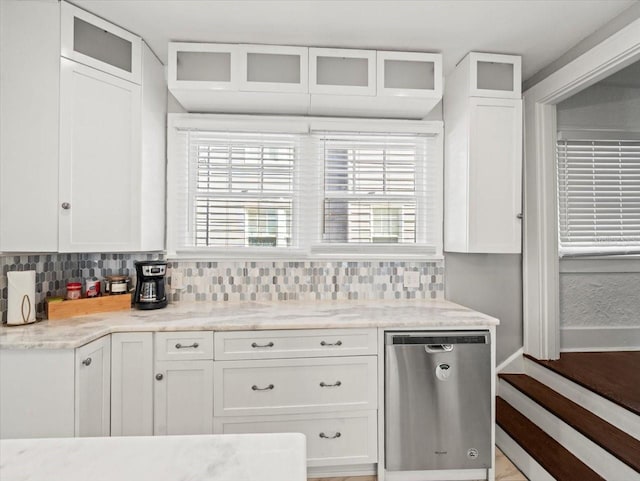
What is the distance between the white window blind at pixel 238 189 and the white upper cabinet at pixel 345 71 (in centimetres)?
54

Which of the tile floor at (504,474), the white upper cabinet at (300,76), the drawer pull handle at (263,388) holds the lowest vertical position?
the tile floor at (504,474)

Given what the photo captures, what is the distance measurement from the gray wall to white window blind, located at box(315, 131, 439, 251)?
0.34 meters

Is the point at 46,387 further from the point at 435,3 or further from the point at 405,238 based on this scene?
the point at 435,3

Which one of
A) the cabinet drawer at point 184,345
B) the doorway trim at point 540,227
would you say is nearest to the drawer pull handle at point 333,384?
the cabinet drawer at point 184,345

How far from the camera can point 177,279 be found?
2.73 m

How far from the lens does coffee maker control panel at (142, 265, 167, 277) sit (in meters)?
2.42

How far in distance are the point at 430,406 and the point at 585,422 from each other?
2.96 feet

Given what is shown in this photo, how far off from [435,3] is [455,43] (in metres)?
0.46

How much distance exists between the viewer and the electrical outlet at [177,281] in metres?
2.72

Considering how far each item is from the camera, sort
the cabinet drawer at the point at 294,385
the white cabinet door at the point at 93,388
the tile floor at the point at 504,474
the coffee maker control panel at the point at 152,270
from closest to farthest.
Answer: the white cabinet door at the point at 93,388 < the cabinet drawer at the point at 294,385 < the tile floor at the point at 504,474 < the coffee maker control panel at the point at 152,270

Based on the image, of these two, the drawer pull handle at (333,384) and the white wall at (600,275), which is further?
the white wall at (600,275)

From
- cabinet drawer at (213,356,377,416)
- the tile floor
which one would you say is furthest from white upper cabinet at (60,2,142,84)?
the tile floor

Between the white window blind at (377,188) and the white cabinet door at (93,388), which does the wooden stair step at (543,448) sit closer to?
the white window blind at (377,188)

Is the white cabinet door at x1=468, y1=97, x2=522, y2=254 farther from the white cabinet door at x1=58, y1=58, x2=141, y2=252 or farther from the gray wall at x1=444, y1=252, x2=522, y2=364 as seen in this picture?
the white cabinet door at x1=58, y1=58, x2=141, y2=252
